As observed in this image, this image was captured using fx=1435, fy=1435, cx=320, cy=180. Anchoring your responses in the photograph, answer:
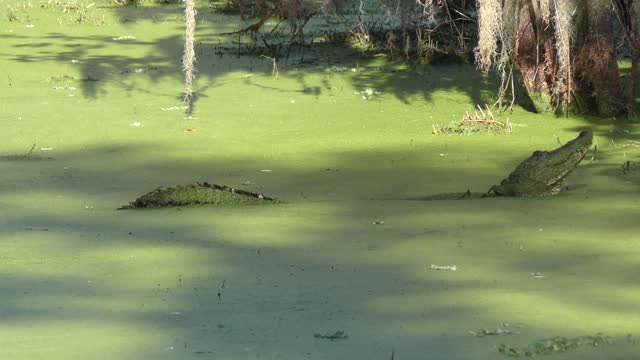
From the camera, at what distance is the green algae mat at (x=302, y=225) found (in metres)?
5.64

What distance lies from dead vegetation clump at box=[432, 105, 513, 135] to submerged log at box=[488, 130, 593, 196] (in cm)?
363

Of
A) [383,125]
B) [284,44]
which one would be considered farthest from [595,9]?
[284,44]

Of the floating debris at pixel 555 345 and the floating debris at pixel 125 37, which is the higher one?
the floating debris at pixel 555 345

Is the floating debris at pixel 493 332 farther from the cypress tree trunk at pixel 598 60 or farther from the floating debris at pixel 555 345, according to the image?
the cypress tree trunk at pixel 598 60

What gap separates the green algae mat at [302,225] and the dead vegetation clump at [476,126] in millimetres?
142

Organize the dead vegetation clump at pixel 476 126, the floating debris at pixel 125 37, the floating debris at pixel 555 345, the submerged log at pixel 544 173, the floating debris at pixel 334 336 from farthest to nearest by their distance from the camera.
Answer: the floating debris at pixel 125 37 → the dead vegetation clump at pixel 476 126 → the submerged log at pixel 544 173 → the floating debris at pixel 334 336 → the floating debris at pixel 555 345

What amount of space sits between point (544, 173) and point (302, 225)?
2.26m

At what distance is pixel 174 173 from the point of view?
11750 mm

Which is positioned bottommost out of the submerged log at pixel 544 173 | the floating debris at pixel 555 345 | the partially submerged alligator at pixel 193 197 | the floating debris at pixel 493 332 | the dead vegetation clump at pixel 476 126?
the dead vegetation clump at pixel 476 126

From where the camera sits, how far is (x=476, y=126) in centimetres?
1418

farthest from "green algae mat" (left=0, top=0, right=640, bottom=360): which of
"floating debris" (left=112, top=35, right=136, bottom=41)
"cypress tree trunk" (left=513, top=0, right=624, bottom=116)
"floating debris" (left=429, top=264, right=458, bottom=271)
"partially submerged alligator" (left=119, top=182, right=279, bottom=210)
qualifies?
"floating debris" (left=112, top=35, right=136, bottom=41)

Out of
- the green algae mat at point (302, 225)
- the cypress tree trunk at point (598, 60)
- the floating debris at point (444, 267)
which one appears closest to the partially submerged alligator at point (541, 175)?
the green algae mat at point (302, 225)

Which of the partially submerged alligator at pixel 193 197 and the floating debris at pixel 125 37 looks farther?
the floating debris at pixel 125 37

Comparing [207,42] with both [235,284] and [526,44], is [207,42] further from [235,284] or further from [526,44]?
[235,284]
